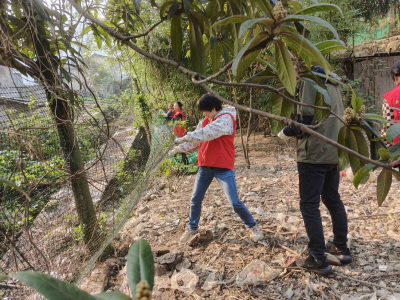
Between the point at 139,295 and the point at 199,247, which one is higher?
the point at 139,295

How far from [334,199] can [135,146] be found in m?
3.53

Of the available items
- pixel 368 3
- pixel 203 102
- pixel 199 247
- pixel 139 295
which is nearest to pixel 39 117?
pixel 203 102

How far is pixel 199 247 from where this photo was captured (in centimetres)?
274

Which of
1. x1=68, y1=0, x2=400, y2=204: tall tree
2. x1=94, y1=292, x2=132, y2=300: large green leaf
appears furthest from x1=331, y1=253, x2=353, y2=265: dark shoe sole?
x1=94, y1=292, x2=132, y2=300: large green leaf

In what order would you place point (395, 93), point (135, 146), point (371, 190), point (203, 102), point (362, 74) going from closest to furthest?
point (395, 93)
point (203, 102)
point (371, 190)
point (135, 146)
point (362, 74)

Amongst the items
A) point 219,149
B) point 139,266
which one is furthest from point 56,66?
point 139,266

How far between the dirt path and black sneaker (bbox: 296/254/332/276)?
0.17 ft

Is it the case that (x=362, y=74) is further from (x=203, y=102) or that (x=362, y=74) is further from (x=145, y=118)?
(x=203, y=102)

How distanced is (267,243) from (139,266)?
7.82ft

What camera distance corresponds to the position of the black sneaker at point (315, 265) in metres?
2.12

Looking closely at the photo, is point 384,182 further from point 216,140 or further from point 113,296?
point 216,140

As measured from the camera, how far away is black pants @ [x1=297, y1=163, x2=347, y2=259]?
6.70 feet

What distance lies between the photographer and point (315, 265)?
2150mm

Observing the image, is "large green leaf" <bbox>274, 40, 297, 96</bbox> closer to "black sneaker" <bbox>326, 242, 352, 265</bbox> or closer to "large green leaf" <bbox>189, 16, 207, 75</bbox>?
"large green leaf" <bbox>189, 16, 207, 75</bbox>
